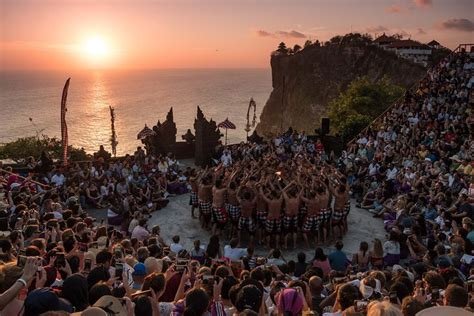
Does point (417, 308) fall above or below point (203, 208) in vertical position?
above

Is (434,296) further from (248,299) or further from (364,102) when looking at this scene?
(364,102)

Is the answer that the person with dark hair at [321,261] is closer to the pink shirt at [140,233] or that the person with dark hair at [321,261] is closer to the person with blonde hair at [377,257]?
the person with blonde hair at [377,257]

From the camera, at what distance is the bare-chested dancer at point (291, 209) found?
12.2m

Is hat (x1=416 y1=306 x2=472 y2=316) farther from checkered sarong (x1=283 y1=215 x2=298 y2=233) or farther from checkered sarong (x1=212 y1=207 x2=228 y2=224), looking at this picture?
checkered sarong (x1=212 y1=207 x2=228 y2=224)

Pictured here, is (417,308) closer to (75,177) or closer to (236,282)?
(236,282)

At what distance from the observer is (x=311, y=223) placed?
494 inches

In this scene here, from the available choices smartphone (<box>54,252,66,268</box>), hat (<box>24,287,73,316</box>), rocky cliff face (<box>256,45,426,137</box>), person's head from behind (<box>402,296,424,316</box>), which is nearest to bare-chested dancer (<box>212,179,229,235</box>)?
smartphone (<box>54,252,66,268</box>)

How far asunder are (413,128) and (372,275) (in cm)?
1564

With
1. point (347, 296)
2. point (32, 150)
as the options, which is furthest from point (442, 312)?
point (32, 150)

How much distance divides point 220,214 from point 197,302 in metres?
8.20

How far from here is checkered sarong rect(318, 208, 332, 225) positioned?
1270cm

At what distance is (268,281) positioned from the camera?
6.90m

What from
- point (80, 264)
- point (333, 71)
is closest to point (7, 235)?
point (80, 264)

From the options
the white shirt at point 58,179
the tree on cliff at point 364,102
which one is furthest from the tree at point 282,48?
the white shirt at point 58,179
